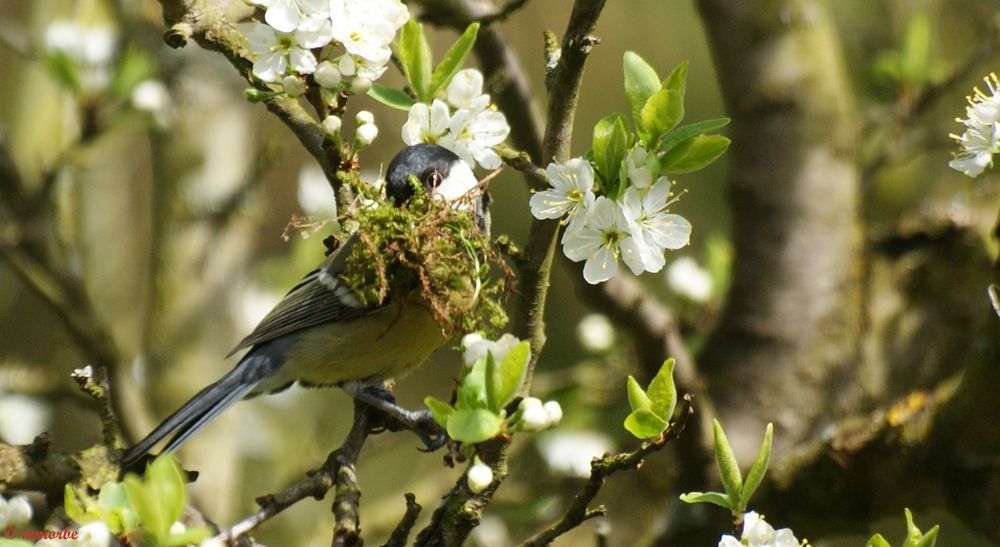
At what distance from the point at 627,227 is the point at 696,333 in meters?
2.09

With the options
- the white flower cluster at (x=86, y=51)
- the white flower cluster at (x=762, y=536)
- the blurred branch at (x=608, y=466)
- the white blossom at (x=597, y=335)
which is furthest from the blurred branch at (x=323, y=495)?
the white flower cluster at (x=86, y=51)

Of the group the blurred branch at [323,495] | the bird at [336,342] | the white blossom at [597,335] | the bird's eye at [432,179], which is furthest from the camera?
the white blossom at [597,335]

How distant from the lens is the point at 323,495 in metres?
1.80

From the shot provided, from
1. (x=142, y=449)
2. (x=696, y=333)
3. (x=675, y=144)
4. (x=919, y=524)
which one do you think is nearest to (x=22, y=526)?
(x=142, y=449)

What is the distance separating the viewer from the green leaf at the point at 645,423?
1.49 metres

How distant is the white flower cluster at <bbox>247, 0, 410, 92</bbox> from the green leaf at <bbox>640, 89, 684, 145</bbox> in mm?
449

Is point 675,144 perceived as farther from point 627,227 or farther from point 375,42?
point 375,42

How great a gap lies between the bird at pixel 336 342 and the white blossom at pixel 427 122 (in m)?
0.33

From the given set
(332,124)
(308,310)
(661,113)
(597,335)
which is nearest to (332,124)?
(332,124)

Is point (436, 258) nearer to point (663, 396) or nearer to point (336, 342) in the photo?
point (663, 396)

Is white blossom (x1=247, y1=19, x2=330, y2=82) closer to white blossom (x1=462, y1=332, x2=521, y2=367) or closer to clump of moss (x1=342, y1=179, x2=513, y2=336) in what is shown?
clump of moss (x1=342, y1=179, x2=513, y2=336)

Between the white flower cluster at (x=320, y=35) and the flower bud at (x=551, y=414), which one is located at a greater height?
the white flower cluster at (x=320, y=35)

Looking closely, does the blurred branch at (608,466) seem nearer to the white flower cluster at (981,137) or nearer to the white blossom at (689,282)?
the white flower cluster at (981,137)

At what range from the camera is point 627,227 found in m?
1.54
